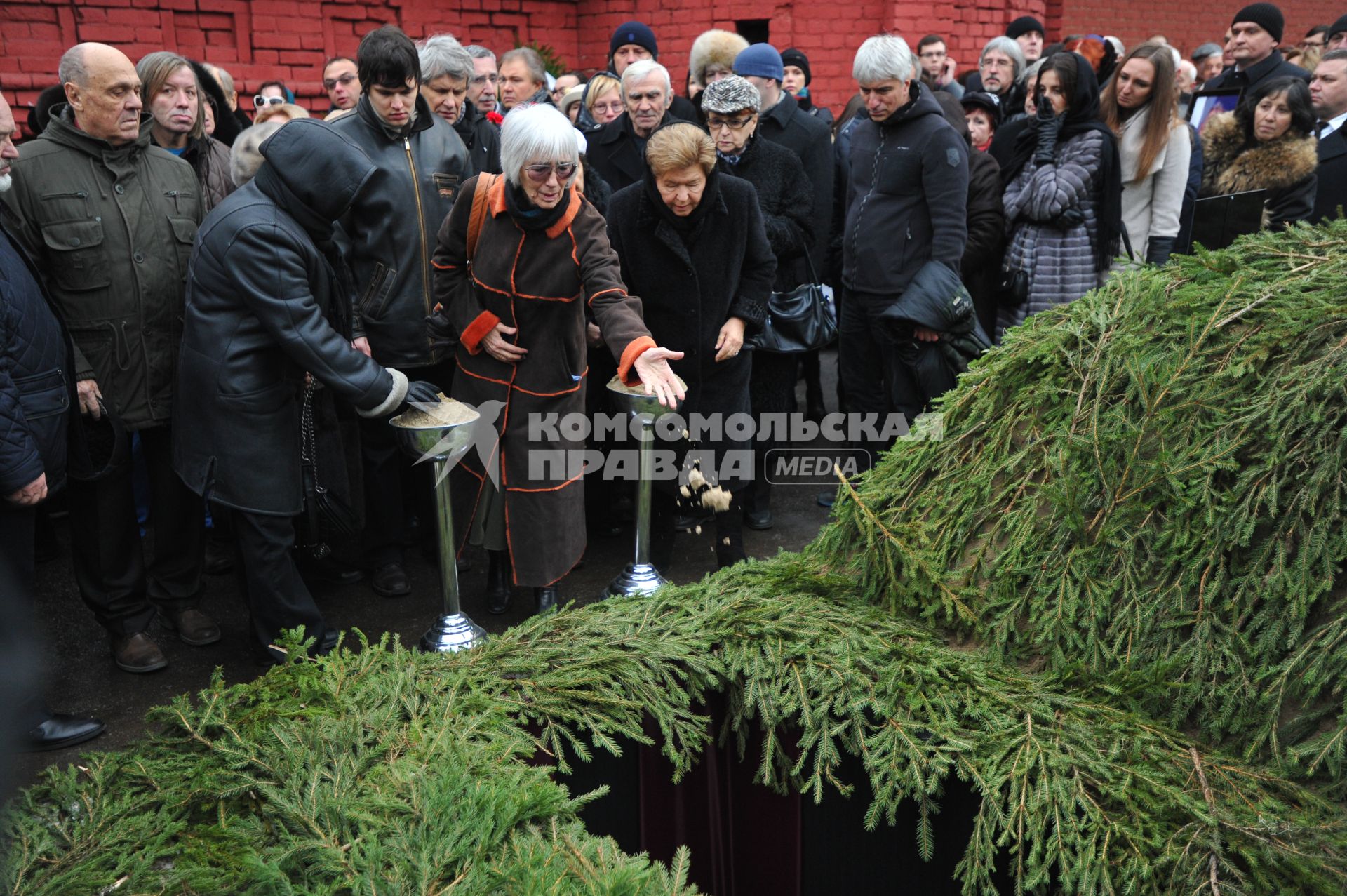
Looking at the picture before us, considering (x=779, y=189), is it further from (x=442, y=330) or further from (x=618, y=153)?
(x=442, y=330)

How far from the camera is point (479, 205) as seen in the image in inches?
150

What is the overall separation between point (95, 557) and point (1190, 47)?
53.2 feet

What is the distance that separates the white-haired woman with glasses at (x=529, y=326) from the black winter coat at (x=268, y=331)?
1.62ft

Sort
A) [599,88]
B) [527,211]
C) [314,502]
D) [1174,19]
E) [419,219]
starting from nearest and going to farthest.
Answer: [527,211] → [314,502] → [419,219] → [599,88] → [1174,19]

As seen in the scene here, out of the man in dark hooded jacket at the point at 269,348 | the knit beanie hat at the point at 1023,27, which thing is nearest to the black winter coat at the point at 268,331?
the man in dark hooded jacket at the point at 269,348

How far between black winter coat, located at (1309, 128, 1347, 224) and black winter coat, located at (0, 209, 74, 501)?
18.2 feet

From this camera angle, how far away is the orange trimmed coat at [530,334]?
3758 millimetres

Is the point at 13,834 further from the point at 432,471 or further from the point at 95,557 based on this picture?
the point at 95,557

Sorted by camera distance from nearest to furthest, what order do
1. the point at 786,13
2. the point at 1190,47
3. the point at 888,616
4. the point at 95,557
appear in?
the point at 888,616 < the point at 95,557 < the point at 786,13 < the point at 1190,47

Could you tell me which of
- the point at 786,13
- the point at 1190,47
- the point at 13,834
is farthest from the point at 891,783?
the point at 1190,47

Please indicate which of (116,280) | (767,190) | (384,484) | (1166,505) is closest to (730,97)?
(767,190)

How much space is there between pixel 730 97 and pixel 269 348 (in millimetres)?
2313

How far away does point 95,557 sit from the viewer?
3.79 meters

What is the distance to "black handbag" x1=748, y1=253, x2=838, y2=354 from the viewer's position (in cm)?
486
